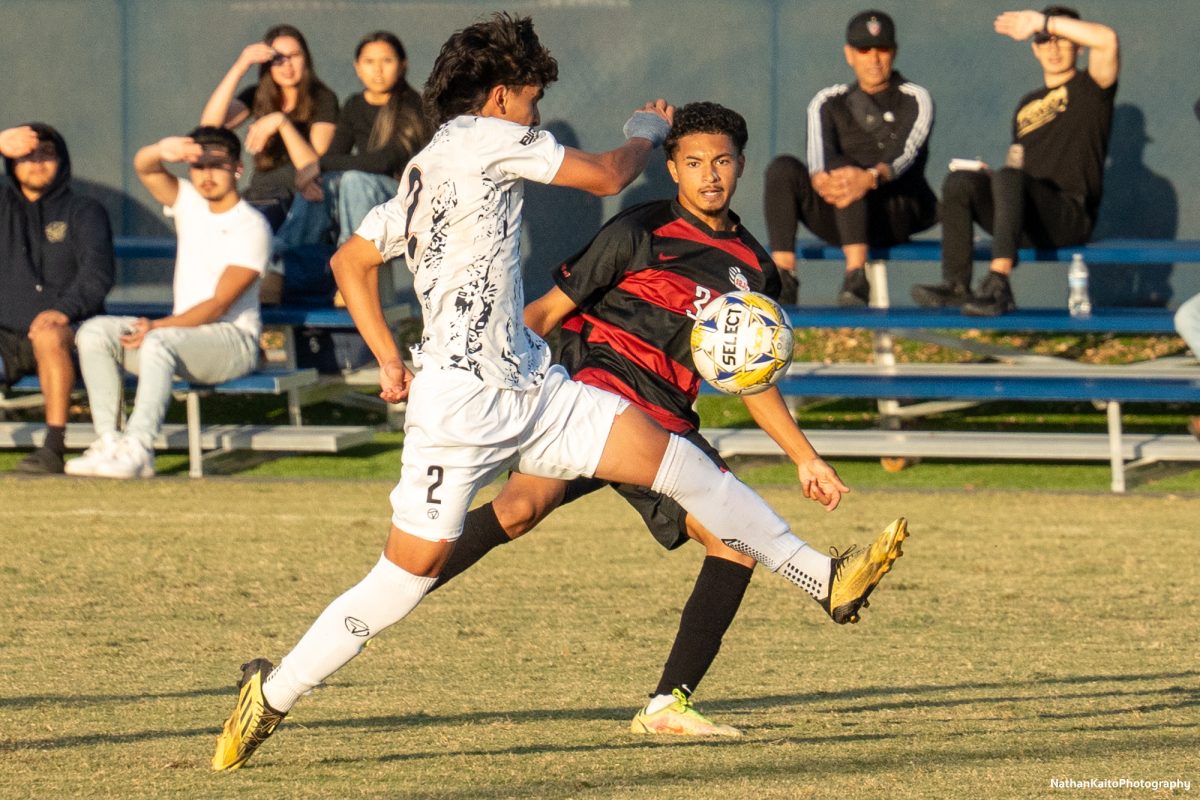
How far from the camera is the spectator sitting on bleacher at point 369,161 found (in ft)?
32.7

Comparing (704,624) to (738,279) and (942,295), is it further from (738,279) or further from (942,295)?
(942,295)

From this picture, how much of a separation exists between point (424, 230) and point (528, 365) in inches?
15.6

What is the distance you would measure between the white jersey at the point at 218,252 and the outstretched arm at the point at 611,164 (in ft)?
16.8

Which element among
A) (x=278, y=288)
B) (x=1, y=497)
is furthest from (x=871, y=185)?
(x=1, y=497)

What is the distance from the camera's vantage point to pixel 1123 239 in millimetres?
11305

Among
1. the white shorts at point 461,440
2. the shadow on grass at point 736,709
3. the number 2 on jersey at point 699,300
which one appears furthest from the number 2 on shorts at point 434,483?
the number 2 on jersey at point 699,300

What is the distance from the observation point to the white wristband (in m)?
4.50

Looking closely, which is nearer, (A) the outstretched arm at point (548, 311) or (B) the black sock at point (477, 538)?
(B) the black sock at point (477, 538)

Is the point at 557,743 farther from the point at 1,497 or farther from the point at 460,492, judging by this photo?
the point at 1,497

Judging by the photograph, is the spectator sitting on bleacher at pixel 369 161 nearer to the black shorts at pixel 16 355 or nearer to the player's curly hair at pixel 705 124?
the black shorts at pixel 16 355

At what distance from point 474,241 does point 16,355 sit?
19.0ft

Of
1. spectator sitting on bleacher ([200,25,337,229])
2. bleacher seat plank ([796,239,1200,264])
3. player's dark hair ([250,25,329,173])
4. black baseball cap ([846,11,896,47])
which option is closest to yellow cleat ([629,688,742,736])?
bleacher seat plank ([796,239,1200,264])

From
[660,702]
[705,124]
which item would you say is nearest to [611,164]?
[705,124]

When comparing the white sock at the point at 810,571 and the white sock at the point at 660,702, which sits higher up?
the white sock at the point at 810,571
